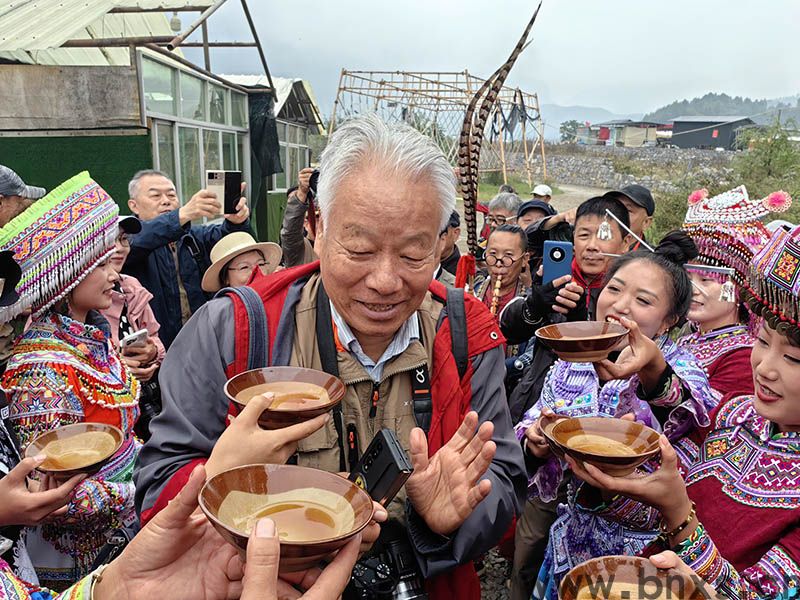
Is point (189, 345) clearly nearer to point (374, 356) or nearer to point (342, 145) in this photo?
point (374, 356)

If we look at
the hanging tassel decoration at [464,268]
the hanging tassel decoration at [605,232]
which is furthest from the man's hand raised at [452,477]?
the hanging tassel decoration at [605,232]

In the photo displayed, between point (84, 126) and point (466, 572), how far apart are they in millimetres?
6489

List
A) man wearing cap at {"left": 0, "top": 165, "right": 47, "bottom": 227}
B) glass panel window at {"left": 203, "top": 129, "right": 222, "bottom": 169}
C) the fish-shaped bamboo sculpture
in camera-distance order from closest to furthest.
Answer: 1. the fish-shaped bamboo sculpture
2. man wearing cap at {"left": 0, "top": 165, "right": 47, "bottom": 227}
3. glass panel window at {"left": 203, "top": 129, "right": 222, "bottom": 169}

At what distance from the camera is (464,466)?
69.1 inches

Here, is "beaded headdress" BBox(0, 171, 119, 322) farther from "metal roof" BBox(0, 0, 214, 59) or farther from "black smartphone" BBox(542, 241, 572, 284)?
"metal roof" BBox(0, 0, 214, 59)

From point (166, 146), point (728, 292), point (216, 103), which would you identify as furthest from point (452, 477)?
point (216, 103)

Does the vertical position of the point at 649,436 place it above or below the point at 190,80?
below

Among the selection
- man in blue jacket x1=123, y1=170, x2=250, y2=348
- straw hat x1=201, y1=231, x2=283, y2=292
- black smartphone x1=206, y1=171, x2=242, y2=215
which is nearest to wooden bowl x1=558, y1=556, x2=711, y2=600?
straw hat x1=201, y1=231, x2=283, y2=292

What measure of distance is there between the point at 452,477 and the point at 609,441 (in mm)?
646

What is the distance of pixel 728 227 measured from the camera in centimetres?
309

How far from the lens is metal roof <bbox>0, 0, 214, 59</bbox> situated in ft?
19.0

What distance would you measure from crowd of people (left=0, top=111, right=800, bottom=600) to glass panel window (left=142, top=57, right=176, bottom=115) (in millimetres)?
4371

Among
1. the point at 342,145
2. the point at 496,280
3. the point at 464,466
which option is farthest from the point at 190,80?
the point at 464,466

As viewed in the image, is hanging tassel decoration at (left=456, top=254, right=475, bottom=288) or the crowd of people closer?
the crowd of people
